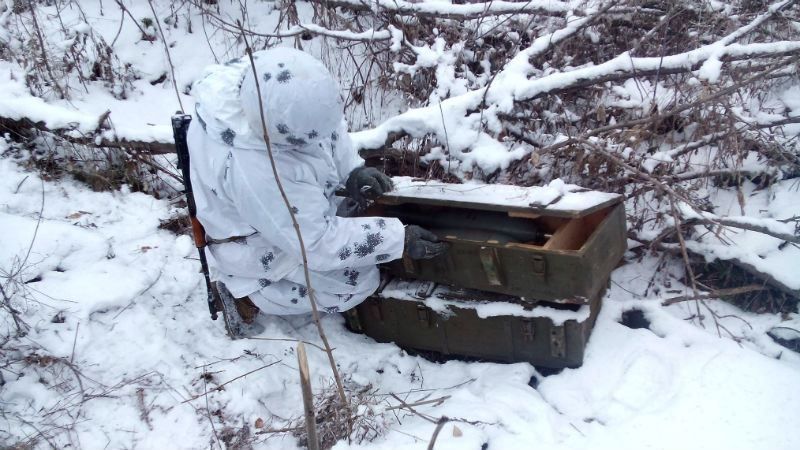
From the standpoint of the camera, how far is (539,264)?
2734mm

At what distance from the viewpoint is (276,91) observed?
2412 mm

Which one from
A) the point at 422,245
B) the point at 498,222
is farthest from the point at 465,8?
the point at 422,245

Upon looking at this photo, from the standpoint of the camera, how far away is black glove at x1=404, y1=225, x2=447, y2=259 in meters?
2.90

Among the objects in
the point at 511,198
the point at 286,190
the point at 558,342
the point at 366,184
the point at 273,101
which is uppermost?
the point at 273,101

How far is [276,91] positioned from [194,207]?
3.13 feet

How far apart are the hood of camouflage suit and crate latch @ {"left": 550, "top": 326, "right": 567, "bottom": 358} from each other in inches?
54.5

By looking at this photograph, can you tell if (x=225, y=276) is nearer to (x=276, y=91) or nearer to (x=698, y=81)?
(x=276, y=91)

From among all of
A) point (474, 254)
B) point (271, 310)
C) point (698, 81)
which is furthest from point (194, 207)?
point (698, 81)

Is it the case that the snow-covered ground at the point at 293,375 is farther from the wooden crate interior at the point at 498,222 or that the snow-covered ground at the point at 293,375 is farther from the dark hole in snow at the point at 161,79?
the dark hole in snow at the point at 161,79

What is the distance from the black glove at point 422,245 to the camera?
9.52ft

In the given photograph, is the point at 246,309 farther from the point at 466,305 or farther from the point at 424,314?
the point at 466,305

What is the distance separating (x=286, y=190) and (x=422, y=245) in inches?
27.0

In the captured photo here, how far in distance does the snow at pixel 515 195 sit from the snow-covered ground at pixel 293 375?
686 millimetres

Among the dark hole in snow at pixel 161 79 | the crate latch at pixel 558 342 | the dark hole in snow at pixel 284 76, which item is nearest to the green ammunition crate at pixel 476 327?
the crate latch at pixel 558 342
